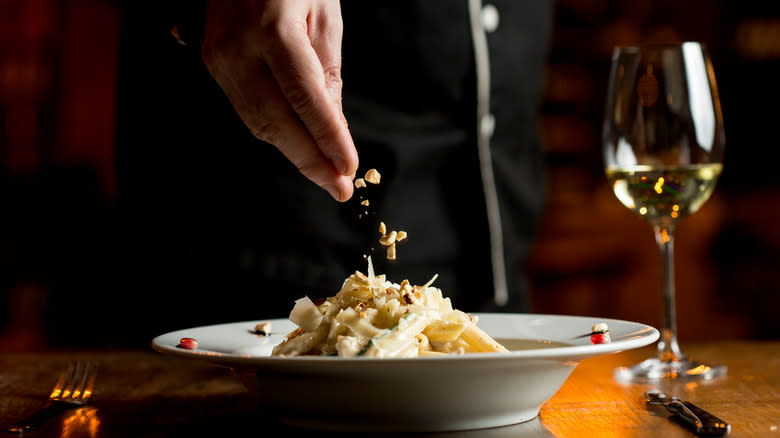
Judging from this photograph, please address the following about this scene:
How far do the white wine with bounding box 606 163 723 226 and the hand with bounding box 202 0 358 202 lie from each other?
14.4 inches

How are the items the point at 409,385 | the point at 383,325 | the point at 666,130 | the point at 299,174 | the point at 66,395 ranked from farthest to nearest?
the point at 299,174
the point at 666,130
the point at 66,395
the point at 383,325
the point at 409,385

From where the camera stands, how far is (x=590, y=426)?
0.79 metres

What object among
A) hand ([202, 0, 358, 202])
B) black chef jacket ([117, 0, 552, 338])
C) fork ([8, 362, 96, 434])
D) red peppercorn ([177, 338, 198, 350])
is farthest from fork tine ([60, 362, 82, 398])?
black chef jacket ([117, 0, 552, 338])

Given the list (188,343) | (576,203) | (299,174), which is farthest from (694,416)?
(576,203)

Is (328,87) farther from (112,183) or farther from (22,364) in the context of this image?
(112,183)

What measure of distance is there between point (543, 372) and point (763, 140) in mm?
2771

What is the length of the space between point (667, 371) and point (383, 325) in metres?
0.40

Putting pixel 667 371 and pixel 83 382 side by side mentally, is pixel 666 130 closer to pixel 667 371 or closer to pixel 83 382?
pixel 667 371

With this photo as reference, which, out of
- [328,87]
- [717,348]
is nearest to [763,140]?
[717,348]

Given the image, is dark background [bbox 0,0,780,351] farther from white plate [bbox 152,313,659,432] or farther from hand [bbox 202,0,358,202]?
white plate [bbox 152,313,659,432]

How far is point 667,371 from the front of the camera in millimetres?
1061

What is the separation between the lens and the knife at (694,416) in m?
0.74

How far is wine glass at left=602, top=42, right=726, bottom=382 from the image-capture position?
3.64 feet

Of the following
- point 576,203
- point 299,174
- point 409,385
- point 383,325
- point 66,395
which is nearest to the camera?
point 409,385
